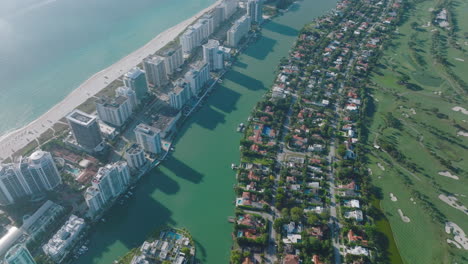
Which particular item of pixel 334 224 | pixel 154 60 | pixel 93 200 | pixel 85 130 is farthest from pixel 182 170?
pixel 154 60

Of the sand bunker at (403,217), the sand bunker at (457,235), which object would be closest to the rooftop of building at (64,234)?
the sand bunker at (403,217)

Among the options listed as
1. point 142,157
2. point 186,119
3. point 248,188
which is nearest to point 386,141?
point 248,188

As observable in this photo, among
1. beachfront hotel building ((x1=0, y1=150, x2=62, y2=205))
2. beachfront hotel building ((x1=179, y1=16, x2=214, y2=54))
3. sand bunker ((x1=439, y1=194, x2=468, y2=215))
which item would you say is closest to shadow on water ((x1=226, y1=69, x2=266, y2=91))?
beachfront hotel building ((x1=179, y1=16, x2=214, y2=54))

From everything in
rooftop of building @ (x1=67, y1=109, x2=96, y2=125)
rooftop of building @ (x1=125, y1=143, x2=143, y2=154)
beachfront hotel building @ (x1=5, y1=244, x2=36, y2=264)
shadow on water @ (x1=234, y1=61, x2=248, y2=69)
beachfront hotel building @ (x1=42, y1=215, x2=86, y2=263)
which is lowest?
beachfront hotel building @ (x1=42, y1=215, x2=86, y2=263)

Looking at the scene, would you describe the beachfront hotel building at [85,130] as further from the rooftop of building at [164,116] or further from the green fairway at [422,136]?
the green fairway at [422,136]

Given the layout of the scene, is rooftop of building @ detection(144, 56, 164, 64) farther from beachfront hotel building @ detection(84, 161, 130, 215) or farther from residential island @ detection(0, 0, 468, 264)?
beachfront hotel building @ detection(84, 161, 130, 215)

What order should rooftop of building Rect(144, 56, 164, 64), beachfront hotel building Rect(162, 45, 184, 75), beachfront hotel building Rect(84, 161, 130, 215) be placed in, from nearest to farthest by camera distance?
beachfront hotel building Rect(84, 161, 130, 215) → rooftop of building Rect(144, 56, 164, 64) → beachfront hotel building Rect(162, 45, 184, 75)
